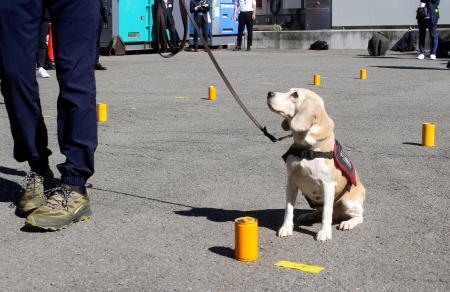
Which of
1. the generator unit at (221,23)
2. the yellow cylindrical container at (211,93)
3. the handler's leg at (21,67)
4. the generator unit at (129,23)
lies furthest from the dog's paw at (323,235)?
the generator unit at (221,23)

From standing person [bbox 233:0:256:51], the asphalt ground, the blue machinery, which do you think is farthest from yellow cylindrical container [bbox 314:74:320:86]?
standing person [bbox 233:0:256:51]

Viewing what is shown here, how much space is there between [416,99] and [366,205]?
6356 millimetres

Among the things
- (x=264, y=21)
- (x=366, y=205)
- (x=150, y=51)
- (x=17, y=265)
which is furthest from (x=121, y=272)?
(x=264, y=21)

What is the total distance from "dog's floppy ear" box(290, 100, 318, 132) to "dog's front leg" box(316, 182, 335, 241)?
372mm

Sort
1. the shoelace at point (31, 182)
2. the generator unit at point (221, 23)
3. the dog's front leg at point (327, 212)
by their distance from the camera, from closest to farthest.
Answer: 1. the dog's front leg at point (327, 212)
2. the shoelace at point (31, 182)
3. the generator unit at point (221, 23)

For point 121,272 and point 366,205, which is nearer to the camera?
point 121,272

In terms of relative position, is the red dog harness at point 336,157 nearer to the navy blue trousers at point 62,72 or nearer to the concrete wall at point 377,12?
the navy blue trousers at point 62,72

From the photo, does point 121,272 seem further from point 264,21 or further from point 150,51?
point 264,21

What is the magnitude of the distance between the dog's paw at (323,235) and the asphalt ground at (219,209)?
4 centimetres

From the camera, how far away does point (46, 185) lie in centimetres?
466

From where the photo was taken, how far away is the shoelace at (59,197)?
168 inches

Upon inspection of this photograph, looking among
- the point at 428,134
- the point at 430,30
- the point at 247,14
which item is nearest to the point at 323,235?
the point at 428,134

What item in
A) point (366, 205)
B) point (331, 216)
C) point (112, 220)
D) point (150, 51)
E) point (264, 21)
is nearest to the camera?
point (331, 216)

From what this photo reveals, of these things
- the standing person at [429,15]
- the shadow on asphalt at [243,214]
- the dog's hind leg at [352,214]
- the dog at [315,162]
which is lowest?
the shadow on asphalt at [243,214]
